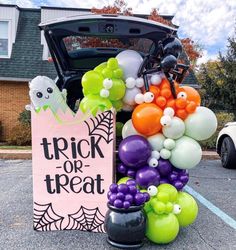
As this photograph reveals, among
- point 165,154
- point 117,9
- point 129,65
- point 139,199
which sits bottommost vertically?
point 139,199

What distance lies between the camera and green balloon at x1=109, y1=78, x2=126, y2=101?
130 inches

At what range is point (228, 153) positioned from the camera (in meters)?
7.20

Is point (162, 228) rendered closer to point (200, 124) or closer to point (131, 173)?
point (131, 173)

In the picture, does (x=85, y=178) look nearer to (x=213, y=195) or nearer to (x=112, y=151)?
(x=112, y=151)

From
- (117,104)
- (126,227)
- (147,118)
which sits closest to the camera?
(126,227)

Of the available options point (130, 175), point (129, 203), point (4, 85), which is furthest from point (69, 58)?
point (4, 85)

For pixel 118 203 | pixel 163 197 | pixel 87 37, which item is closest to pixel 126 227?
pixel 118 203

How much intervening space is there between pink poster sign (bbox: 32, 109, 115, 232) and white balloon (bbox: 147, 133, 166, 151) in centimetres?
39

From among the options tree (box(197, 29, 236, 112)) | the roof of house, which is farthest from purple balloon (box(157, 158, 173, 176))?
tree (box(197, 29, 236, 112))

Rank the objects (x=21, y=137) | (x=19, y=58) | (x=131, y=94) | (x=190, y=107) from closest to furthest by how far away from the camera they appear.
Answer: (x=190, y=107) < (x=131, y=94) < (x=21, y=137) < (x=19, y=58)

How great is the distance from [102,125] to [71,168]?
0.52 m

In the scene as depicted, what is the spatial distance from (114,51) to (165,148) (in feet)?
6.48

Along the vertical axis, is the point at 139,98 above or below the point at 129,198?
above

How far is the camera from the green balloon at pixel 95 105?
3.33m
